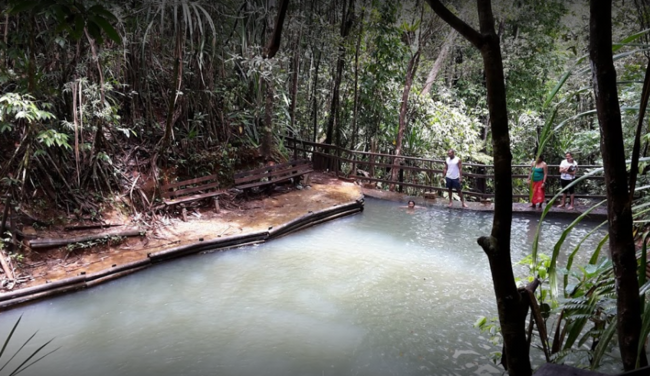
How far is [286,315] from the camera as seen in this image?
16.8ft

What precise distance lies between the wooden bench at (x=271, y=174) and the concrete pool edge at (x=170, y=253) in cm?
162

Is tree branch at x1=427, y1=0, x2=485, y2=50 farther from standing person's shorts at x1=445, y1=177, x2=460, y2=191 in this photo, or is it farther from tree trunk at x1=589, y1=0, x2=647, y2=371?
standing person's shorts at x1=445, y1=177, x2=460, y2=191

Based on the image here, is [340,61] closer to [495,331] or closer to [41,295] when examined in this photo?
[41,295]

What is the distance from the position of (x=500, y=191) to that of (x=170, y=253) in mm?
5845

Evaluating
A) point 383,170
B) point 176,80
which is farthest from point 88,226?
point 383,170

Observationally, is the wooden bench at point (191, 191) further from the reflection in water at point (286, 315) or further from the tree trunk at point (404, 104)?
the tree trunk at point (404, 104)

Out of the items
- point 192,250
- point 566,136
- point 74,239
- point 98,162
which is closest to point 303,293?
point 192,250

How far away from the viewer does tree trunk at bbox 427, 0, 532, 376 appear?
1.75 metres

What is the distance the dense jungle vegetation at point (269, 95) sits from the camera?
2.35 m

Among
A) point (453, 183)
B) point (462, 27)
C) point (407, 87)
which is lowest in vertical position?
point (453, 183)

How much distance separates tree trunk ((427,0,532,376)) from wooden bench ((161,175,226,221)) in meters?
7.11

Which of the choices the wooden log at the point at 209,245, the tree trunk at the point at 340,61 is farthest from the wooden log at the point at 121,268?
the tree trunk at the point at 340,61

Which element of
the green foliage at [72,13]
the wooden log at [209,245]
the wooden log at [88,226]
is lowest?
the wooden log at [209,245]

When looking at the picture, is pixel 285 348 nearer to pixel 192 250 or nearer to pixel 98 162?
pixel 192 250
